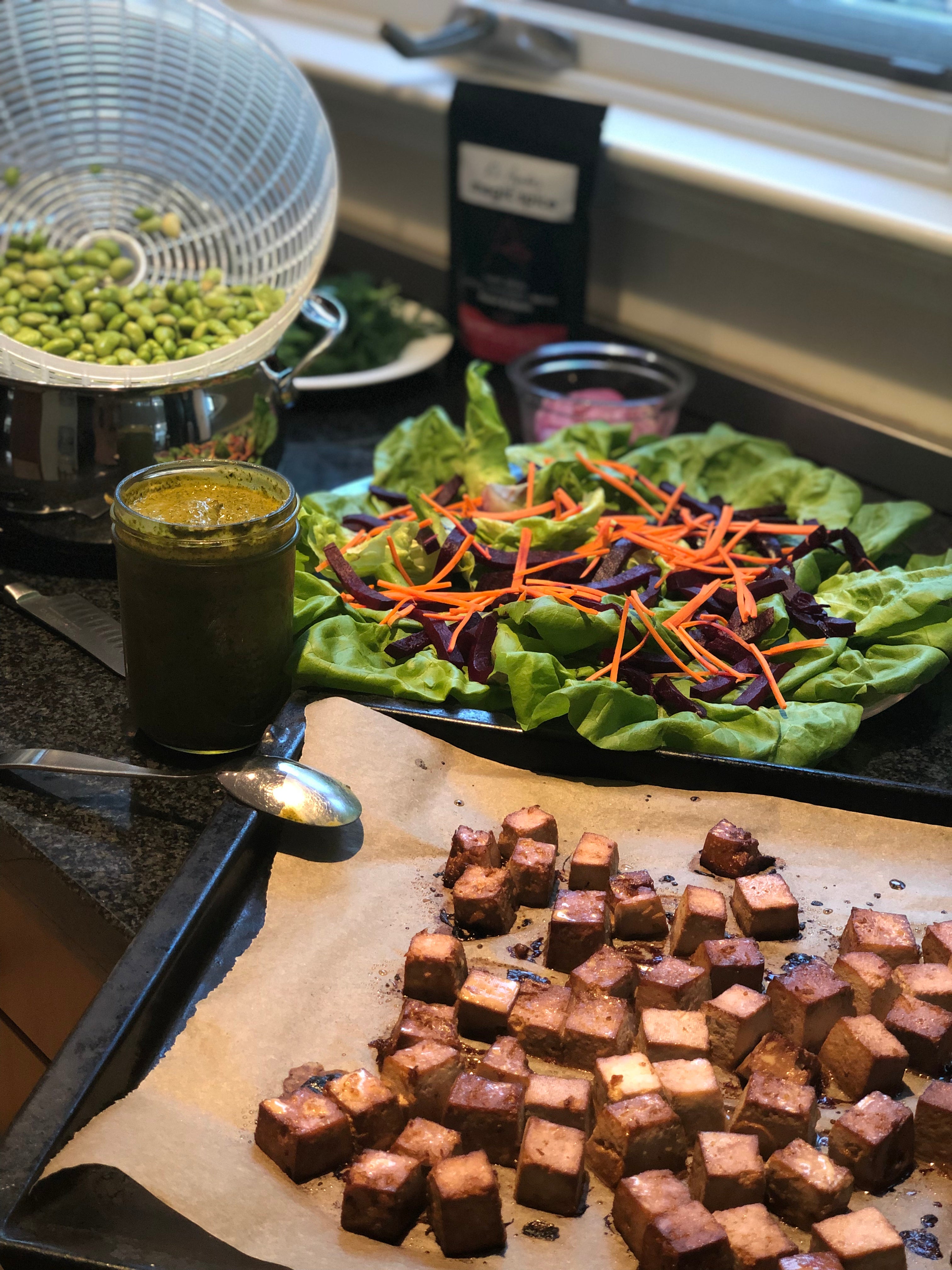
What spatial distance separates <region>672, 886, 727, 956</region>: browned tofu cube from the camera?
3.87 ft

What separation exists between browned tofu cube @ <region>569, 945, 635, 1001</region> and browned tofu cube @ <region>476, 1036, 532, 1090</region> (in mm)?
87

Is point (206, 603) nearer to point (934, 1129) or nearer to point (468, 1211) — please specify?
point (468, 1211)

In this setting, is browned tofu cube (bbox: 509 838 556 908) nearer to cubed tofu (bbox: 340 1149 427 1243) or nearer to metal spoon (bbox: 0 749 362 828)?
metal spoon (bbox: 0 749 362 828)

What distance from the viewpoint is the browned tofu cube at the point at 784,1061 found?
1.05 metres

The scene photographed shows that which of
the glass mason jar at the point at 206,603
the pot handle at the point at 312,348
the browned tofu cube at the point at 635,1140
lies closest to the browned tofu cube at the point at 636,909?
the browned tofu cube at the point at 635,1140

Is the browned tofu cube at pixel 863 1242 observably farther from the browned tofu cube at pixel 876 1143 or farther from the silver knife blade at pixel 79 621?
the silver knife blade at pixel 79 621

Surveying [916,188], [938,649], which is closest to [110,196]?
[916,188]

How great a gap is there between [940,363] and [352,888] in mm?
1459

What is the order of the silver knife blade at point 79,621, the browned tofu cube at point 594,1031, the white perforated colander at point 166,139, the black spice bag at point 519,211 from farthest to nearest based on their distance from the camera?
the black spice bag at point 519,211 → the white perforated colander at point 166,139 → the silver knife blade at point 79,621 → the browned tofu cube at point 594,1031

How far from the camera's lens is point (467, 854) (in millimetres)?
1222

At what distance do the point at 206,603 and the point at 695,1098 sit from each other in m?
0.68

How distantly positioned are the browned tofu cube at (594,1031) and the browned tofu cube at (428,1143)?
0.14 meters

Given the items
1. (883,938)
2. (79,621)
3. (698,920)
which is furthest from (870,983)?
(79,621)

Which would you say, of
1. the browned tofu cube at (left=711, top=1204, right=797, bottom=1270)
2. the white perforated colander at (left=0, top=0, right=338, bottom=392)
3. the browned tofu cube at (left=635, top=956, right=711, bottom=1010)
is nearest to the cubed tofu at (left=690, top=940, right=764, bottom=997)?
the browned tofu cube at (left=635, top=956, right=711, bottom=1010)
